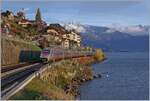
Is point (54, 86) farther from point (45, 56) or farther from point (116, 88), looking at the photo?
point (45, 56)

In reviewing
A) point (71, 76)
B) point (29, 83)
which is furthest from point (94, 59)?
point (29, 83)

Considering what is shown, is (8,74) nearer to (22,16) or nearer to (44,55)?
(44,55)

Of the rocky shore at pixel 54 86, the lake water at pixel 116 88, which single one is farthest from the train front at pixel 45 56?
the lake water at pixel 116 88

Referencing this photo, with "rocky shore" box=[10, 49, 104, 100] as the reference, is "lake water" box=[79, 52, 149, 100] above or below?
below

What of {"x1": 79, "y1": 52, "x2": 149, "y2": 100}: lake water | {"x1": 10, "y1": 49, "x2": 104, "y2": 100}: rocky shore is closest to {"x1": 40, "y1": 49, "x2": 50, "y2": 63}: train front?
{"x1": 10, "y1": 49, "x2": 104, "y2": 100}: rocky shore

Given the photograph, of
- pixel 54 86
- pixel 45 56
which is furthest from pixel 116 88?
pixel 54 86

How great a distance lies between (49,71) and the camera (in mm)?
45469

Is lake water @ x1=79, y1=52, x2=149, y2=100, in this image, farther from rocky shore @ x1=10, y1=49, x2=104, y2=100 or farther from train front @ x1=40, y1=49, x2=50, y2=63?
train front @ x1=40, y1=49, x2=50, y2=63

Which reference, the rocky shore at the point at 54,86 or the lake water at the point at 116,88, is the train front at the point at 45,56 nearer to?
the rocky shore at the point at 54,86

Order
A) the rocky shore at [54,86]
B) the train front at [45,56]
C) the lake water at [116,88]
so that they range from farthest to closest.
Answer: the train front at [45,56]
the lake water at [116,88]
the rocky shore at [54,86]

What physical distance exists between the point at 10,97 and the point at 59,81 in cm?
2623

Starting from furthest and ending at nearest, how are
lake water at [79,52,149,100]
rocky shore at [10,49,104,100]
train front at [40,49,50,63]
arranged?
train front at [40,49,50,63], lake water at [79,52,149,100], rocky shore at [10,49,104,100]

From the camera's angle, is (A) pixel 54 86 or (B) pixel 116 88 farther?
(B) pixel 116 88

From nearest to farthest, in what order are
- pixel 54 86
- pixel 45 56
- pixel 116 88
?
pixel 54 86 → pixel 116 88 → pixel 45 56
